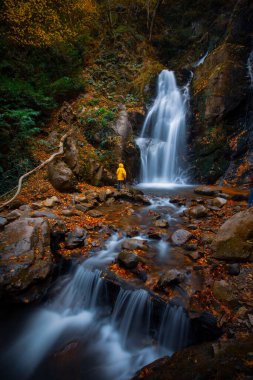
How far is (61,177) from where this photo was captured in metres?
8.29

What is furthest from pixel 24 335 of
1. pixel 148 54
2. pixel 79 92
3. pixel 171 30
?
pixel 171 30

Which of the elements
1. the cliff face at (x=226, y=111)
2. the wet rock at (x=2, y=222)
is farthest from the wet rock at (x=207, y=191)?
the wet rock at (x=2, y=222)

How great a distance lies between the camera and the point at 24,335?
3807 mm

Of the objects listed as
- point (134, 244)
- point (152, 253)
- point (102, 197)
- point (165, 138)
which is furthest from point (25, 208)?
point (165, 138)

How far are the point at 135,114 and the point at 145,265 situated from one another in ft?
36.2

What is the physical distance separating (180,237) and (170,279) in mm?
1789

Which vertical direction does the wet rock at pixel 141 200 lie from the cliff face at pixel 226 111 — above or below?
below

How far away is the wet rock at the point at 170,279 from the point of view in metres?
3.79

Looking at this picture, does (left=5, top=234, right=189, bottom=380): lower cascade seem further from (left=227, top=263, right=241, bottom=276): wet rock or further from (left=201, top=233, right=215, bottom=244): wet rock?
(left=201, top=233, right=215, bottom=244): wet rock

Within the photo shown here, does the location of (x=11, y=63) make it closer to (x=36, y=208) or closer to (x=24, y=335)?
(x=36, y=208)

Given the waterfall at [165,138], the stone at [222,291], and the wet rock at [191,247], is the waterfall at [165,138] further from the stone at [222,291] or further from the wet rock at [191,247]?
the stone at [222,291]

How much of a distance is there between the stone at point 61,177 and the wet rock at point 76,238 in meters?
3.02

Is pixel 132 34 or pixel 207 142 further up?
pixel 132 34

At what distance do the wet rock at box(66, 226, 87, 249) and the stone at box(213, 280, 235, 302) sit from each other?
3.16 metres
